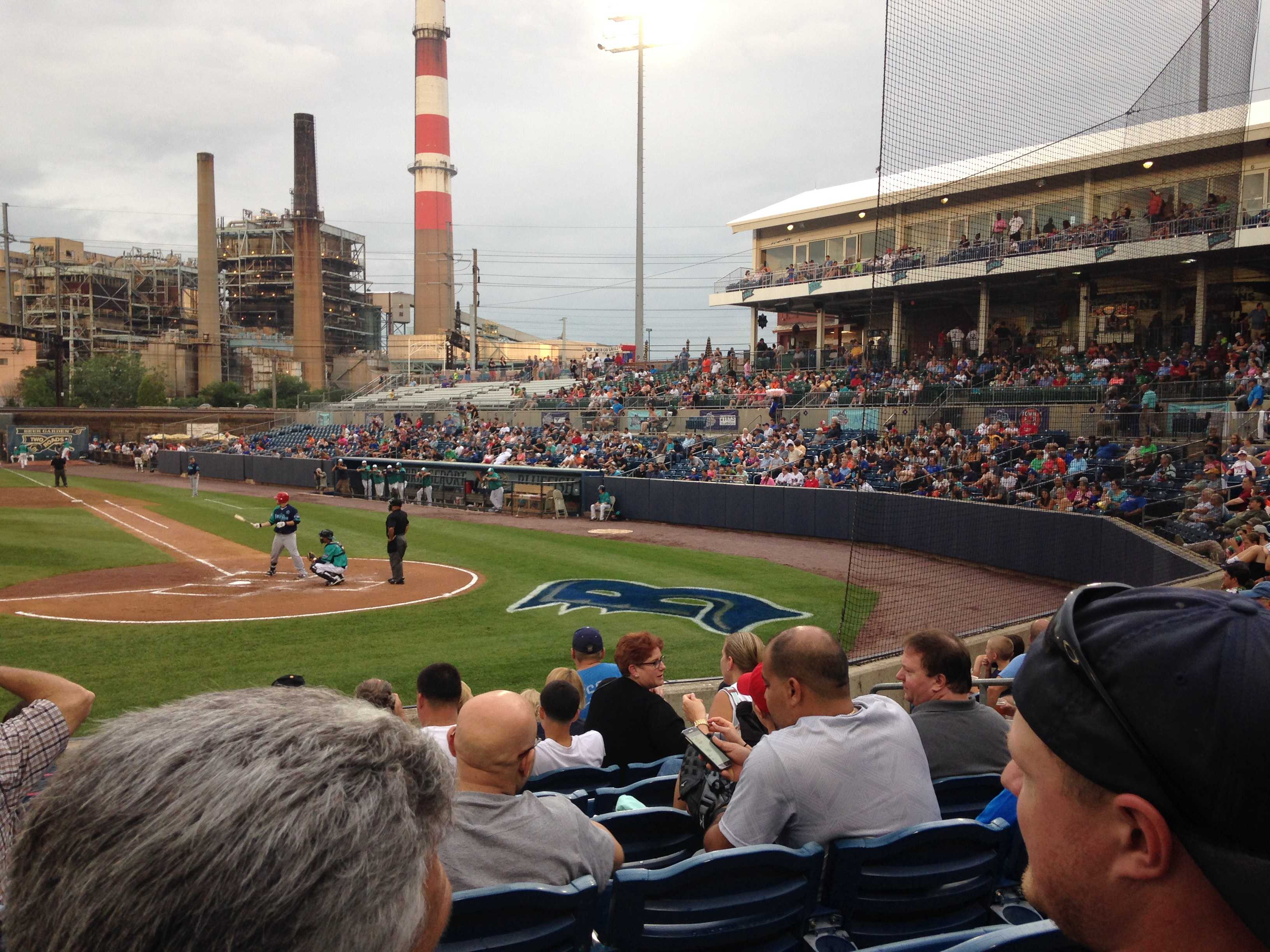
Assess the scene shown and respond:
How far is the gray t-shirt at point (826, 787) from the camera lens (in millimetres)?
3549

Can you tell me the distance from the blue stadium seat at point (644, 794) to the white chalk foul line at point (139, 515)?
24193 mm

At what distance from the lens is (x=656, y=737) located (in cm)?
577

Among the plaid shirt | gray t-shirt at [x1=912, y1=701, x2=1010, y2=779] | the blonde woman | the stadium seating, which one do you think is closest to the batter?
the blonde woman

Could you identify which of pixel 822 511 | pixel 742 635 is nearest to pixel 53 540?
pixel 822 511

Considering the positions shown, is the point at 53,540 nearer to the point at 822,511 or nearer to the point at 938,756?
the point at 822,511

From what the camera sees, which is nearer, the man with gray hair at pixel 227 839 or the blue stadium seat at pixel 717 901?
the man with gray hair at pixel 227 839

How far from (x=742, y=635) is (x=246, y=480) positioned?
42.0 metres

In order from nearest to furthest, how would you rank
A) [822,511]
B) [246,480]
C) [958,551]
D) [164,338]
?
[958,551]
[822,511]
[246,480]
[164,338]

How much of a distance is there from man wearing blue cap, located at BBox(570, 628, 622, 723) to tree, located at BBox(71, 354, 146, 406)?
73.7 meters

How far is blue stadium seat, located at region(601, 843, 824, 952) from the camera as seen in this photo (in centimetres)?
314

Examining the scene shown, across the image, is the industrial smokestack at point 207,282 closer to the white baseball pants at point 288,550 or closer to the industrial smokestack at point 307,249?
the industrial smokestack at point 307,249

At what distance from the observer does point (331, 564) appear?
57.4ft

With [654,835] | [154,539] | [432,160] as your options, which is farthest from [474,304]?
[654,835]

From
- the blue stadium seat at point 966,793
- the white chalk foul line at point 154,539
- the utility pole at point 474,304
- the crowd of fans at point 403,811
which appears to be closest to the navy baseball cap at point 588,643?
the blue stadium seat at point 966,793
